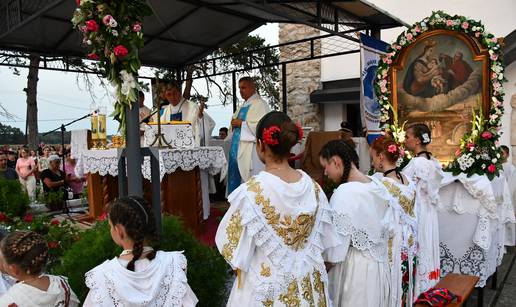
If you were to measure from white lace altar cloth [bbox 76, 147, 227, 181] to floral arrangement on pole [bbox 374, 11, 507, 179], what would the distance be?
8.80 feet

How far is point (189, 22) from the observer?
322 inches

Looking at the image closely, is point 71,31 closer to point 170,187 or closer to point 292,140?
point 170,187

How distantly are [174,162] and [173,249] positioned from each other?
216 centimetres

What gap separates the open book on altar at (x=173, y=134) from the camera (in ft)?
17.8

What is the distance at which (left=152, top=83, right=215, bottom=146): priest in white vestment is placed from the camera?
667 centimetres

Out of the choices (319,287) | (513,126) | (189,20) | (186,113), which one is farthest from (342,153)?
(513,126)

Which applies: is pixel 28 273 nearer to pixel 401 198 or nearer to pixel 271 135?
pixel 271 135

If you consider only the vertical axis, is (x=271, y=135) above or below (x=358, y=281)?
above

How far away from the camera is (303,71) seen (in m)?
14.0

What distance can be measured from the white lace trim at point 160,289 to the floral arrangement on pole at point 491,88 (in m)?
4.49

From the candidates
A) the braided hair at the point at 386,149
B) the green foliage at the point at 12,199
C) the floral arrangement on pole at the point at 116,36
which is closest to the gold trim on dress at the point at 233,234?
the floral arrangement on pole at the point at 116,36

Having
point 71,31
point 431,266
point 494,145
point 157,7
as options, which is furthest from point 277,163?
point 71,31

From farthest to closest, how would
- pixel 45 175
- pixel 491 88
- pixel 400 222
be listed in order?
pixel 45 175
pixel 491 88
pixel 400 222

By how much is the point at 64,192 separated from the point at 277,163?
22.2ft
